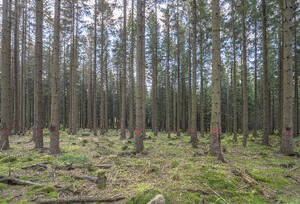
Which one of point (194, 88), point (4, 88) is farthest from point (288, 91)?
point (4, 88)

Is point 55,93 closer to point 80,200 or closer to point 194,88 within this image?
point 80,200

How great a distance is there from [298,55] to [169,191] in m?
19.5

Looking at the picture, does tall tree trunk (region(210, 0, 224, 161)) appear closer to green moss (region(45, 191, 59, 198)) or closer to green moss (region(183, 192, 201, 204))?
green moss (region(183, 192, 201, 204))

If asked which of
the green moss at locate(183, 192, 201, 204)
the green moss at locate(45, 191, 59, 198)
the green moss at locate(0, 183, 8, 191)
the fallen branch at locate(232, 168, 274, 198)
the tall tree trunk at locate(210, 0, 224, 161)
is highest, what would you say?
the tall tree trunk at locate(210, 0, 224, 161)

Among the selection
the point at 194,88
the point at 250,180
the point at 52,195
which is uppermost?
the point at 194,88

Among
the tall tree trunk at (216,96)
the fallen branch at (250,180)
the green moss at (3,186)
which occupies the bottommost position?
the fallen branch at (250,180)

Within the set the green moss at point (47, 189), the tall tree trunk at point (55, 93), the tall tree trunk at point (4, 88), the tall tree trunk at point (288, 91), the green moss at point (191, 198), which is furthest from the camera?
the tall tree trunk at point (4, 88)

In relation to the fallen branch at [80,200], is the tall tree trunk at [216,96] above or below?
above

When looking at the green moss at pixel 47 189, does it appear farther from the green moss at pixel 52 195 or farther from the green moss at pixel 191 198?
the green moss at pixel 191 198

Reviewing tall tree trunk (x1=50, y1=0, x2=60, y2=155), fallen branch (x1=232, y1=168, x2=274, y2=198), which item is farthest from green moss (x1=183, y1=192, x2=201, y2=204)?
tall tree trunk (x1=50, y1=0, x2=60, y2=155)

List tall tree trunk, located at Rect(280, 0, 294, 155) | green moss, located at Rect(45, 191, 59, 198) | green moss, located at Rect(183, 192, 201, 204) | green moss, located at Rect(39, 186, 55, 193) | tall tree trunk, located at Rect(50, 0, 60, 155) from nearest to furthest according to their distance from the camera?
1. green moss, located at Rect(183, 192, 201, 204)
2. green moss, located at Rect(45, 191, 59, 198)
3. green moss, located at Rect(39, 186, 55, 193)
4. tall tree trunk, located at Rect(50, 0, 60, 155)
5. tall tree trunk, located at Rect(280, 0, 294, 155)

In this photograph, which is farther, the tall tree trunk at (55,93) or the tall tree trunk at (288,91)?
the tall tree trunk at (288,91)

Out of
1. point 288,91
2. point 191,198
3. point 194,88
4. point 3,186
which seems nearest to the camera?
point 191,198

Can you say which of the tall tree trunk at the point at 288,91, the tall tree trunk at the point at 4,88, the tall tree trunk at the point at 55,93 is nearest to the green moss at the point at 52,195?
the tall tree trunk at the point at 55,93
